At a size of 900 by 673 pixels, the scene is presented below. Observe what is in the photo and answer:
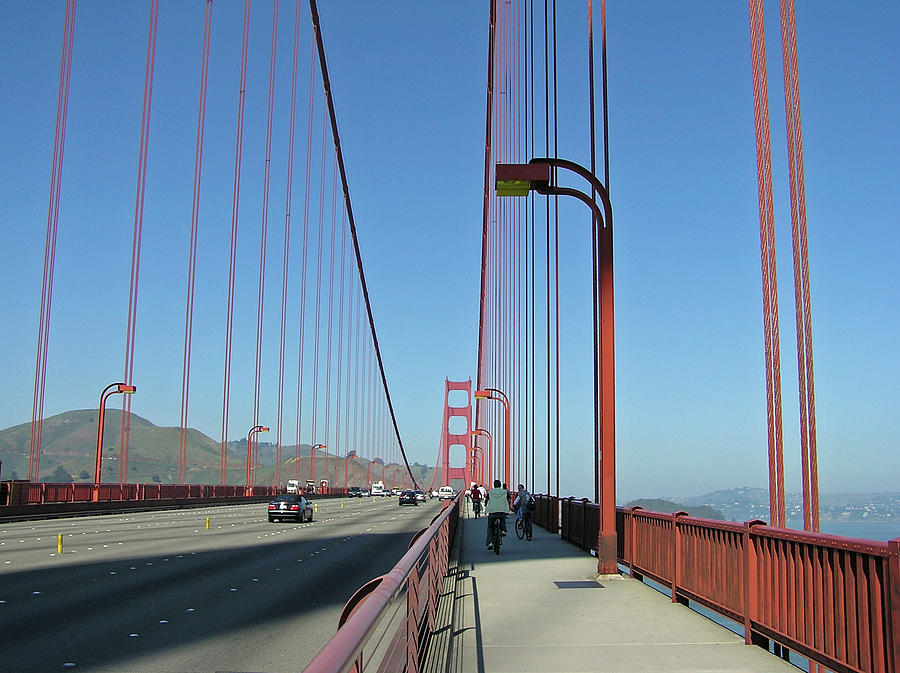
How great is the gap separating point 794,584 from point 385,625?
343 centimetres

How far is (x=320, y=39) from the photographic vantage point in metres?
53.3

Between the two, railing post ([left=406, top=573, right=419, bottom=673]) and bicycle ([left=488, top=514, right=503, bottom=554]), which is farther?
bicycle ([left=488, top=514, right=503, bottom=554])

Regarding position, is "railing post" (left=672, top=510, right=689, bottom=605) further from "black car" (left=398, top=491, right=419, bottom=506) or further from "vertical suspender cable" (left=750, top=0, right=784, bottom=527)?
"black car" (left=398, top=491, right=419, bottom=506)

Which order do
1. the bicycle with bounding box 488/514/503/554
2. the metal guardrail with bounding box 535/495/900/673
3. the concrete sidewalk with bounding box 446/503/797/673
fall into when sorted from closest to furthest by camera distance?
the metal guardrail with bounding box 535/495/900/673 → the concrete sidewalk with bounding box 446/503/797/673 → the bicycle with bounding box 488/514/503/554

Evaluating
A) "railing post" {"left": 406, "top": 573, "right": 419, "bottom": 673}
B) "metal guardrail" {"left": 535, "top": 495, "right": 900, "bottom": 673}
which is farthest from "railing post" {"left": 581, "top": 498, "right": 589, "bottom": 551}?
"railing post" {"left": 406, "top": 573, "right": 419, "bottom": 673}

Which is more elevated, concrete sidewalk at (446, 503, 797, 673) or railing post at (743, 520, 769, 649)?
railing post at (743, 520, 769, 649)

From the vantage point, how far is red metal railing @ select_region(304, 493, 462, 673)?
286cm

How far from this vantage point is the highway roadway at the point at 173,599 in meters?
8.30

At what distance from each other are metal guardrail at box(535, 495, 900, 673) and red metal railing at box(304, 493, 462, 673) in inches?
106

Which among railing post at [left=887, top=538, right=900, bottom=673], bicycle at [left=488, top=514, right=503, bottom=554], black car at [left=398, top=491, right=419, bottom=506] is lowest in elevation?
black car at [left=398, top=491, right=419, bottom=506]

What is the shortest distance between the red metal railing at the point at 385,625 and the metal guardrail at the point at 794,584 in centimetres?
268

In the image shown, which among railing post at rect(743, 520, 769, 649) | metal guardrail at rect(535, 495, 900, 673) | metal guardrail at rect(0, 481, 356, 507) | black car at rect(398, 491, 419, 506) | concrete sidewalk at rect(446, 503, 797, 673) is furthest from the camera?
black car at rect(398, 491, 419, 506)

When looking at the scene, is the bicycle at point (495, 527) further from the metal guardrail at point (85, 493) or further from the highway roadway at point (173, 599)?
the metal guardrail at point (85, 493)

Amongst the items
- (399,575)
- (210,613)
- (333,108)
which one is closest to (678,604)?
(210,613)
